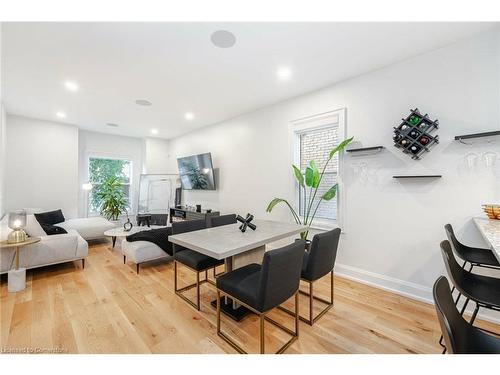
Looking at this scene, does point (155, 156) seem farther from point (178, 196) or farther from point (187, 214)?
point (187, 214)

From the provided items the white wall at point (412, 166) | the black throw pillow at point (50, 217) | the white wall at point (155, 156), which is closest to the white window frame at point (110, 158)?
the white wall at point (155, 156)

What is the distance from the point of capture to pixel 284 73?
2.84 metres

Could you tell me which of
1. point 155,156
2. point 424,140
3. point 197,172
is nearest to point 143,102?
point 197,172

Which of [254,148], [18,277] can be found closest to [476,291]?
[254,148]

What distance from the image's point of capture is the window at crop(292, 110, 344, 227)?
3164mm

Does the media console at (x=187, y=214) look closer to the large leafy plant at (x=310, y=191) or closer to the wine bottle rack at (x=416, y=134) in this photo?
the large leafy plant at (x=310, y=191)

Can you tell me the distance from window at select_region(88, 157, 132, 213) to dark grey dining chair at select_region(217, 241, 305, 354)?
18.9ft

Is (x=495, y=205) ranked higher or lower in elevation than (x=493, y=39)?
lower

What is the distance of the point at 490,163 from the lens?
206 cm

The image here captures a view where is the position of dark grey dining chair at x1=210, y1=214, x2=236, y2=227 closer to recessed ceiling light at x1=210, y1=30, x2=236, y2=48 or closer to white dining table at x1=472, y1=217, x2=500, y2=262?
recessed ceiling light at x1=210, y1=30, x2=236, y2=48

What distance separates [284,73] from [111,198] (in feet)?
17.1

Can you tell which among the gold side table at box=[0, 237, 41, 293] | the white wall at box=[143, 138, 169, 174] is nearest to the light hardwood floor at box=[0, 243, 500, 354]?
the gold side table at box=[0, 237, 41, 293]

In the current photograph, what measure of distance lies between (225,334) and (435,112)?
3068 millimetres
